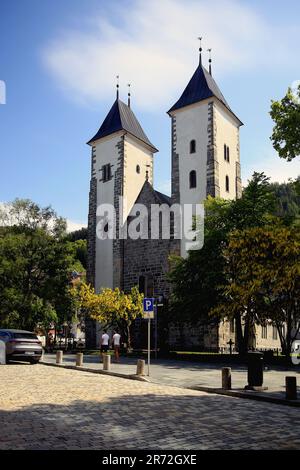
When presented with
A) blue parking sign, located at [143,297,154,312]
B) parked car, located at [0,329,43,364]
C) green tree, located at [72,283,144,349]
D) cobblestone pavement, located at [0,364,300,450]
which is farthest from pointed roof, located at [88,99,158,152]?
cobblestone pavement, located at [0,364,300,450]

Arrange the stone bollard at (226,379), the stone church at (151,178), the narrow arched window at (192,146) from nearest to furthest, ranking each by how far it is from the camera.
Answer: the stone bollard at (226,379), the stone church at (151,178), the narrow arched window at (192,146)

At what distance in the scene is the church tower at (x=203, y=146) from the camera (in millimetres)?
37094

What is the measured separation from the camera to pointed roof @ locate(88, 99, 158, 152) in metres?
44.5

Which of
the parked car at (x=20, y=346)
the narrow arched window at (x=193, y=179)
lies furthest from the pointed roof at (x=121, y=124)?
the parked car at (x=20, y=346)

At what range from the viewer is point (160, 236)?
38.3 meters

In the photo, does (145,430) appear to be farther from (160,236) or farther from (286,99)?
(160,236)

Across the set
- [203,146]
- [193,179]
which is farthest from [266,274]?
[203,146]

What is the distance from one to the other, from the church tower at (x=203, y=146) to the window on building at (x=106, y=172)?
7.13 m

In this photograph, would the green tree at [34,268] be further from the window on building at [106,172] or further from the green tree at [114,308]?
the window on building at [106,172]

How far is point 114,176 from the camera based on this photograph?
42.8 metres

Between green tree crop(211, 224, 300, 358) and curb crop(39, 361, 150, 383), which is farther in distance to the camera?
green tree crop(211, 224, 300, 358)

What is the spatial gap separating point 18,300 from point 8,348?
1385 cm

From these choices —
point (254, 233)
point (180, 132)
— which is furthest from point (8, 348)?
point (180, 132)

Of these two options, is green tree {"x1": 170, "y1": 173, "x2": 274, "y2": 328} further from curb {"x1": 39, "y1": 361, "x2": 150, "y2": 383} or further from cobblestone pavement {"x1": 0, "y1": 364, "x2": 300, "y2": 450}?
cobblestone pavement {"x1": 0, "y1": 364, "x2": 300, "y2": 450}
